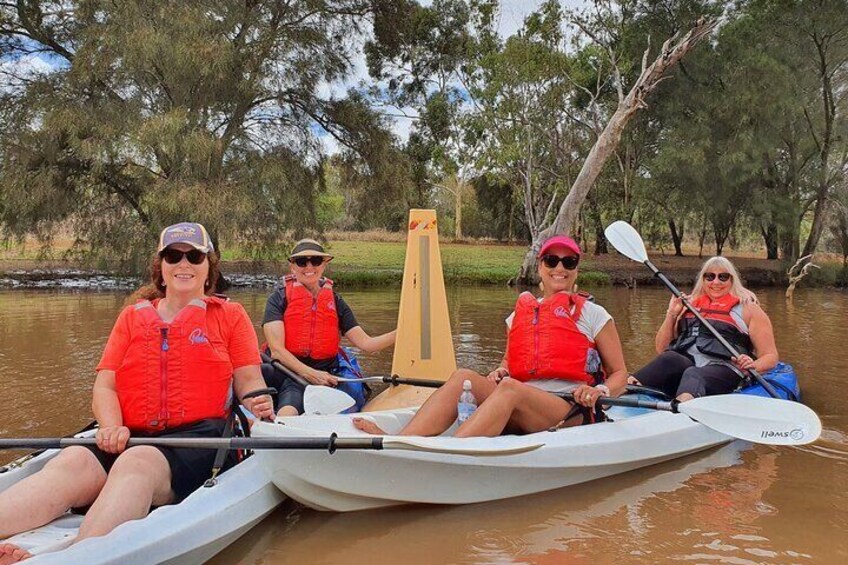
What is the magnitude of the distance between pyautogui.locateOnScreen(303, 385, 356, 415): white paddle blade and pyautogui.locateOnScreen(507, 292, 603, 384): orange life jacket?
0.89 m

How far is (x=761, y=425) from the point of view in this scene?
11.1 feet

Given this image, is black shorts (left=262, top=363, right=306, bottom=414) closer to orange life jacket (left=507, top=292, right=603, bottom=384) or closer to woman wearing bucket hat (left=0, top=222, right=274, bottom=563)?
woman wearing bucket hat (left=0, top=222, right=274, bottom=563)

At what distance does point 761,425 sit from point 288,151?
13.1 metres

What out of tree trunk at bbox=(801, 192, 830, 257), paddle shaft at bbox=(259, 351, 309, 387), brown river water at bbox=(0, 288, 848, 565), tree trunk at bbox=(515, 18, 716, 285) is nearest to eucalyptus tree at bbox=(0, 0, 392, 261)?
tree trunk at bbox=(515, 18, 716, 285)

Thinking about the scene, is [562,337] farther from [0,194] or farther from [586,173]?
[0,194]

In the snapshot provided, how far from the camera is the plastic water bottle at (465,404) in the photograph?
10.7ft

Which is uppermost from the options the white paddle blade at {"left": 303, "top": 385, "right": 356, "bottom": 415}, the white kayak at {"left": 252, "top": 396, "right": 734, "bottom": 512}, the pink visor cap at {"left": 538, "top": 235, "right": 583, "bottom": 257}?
the pink visor cap at {"left": 538, "top": 235, "right": 583, "bottom": 257}

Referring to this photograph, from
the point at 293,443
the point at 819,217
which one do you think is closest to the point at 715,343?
the point at 293,443

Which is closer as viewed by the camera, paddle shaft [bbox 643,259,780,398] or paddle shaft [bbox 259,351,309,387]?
paddle shaft [bbox 259,351,309,387]

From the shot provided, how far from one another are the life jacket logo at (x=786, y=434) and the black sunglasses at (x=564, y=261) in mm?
1210

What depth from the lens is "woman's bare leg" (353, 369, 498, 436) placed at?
127 inches

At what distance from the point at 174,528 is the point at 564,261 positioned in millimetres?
2079

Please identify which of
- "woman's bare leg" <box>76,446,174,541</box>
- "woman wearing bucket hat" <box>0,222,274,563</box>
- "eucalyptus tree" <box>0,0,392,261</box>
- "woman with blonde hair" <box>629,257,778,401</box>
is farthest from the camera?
"eucalyptus tree" <box>0,0,392,261</box>

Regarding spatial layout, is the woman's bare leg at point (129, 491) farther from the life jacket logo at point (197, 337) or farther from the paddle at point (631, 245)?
the paddle at point (631, 245)
